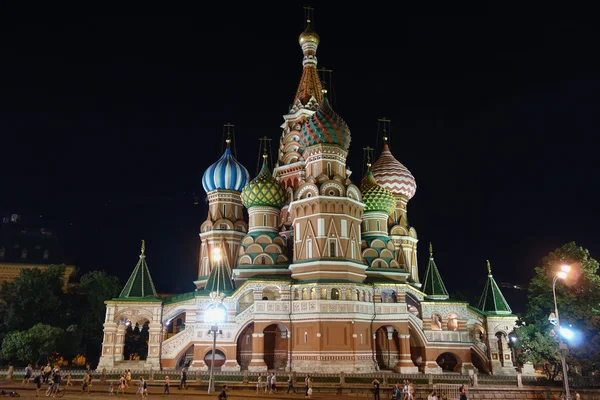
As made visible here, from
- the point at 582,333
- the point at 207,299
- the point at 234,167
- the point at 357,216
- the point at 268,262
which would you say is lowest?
the point at 582,333

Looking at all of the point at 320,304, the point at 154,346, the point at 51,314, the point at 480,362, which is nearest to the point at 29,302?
the point at 51,314

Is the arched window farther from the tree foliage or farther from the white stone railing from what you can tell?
the tree foliage

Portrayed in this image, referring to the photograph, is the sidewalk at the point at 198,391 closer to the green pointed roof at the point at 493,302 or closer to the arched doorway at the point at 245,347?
the arched doorway at the point at 245,347

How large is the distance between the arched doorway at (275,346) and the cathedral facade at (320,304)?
0.25ft

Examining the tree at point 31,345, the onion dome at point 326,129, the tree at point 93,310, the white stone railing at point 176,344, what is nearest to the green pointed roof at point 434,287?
the onion dome at point 326,129

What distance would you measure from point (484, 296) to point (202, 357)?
2425 centimetres

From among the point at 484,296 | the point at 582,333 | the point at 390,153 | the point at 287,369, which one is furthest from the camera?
the point at 390,153

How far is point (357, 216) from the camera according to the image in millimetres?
40281

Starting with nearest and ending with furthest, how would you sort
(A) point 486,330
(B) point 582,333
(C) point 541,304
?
(B) point 582,333 < (C) point 541,304 < (A) point 486,330

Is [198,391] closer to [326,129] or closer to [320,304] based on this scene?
[320,304]

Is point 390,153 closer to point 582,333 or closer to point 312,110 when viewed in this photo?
point 312,110

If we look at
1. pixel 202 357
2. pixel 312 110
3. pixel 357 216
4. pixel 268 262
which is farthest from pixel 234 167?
pixel 202 357

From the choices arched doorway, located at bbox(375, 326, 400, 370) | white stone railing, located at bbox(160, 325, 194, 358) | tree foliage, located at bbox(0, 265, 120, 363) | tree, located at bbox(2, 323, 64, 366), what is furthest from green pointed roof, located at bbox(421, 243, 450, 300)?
tree, located at bbox(2, 323, 64, 366)

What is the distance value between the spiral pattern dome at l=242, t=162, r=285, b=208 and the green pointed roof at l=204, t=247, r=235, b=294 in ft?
21.2
